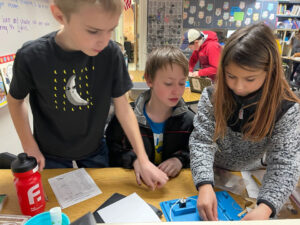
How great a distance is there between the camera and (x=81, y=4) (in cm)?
62

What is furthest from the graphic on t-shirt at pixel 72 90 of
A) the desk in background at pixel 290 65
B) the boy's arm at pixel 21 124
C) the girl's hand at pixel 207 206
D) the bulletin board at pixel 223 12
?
the desk in background at pixel 290 65

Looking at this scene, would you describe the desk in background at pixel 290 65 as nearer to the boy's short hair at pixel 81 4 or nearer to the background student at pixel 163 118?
the background student at pixel 163 118

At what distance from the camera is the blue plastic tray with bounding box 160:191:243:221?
0.70 meters

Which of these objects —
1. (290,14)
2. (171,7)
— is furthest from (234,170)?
(290,14)

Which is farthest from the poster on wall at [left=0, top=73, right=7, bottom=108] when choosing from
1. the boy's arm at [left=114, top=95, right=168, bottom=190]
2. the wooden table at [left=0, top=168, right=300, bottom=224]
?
the boy's arm at [left=114, top=95, right=168, bottom=190]

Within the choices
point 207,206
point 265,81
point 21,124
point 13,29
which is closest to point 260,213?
point 207,206

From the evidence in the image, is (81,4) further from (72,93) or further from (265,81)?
(265,81)

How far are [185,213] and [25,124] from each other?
676mm

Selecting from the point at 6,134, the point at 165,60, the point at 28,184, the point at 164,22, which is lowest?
the point at 6,134

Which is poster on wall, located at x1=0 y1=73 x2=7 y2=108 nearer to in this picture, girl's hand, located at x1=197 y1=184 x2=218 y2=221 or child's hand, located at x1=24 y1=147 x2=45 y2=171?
child's hand, located at x1=24 y1=147 x2=45 y2=171

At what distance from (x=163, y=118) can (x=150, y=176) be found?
41 cm

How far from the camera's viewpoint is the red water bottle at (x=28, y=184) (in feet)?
1.98

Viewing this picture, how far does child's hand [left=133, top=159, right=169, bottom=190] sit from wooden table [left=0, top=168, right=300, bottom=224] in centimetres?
2

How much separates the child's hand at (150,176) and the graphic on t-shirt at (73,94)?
0.37 m
